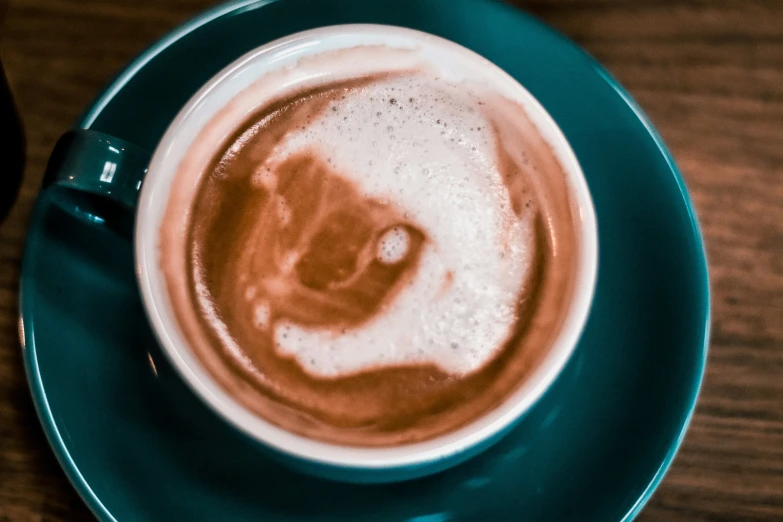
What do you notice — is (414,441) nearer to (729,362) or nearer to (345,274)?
(345,274)

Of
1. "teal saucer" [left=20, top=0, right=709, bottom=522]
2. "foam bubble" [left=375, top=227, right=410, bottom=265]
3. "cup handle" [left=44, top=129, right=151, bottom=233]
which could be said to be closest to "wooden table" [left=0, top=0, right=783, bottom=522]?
"teal saucer" [left=20, top=0, right=709, bottom=522]

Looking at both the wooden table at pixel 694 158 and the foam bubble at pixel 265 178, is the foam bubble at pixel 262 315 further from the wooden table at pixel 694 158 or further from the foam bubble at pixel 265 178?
the wooden table at pixel 694 158

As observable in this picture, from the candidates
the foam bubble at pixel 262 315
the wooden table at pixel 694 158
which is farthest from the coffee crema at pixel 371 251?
the wooden table at pixel 694 158

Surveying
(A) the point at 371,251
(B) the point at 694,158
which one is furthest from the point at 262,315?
(B) the point at 694,158

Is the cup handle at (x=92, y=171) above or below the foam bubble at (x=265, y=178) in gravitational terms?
below

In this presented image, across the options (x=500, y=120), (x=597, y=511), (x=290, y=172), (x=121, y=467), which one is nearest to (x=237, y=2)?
(x=290, y=172)

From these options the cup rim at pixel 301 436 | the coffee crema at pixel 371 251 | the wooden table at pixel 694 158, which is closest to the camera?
the cup rim at pixel 301 436

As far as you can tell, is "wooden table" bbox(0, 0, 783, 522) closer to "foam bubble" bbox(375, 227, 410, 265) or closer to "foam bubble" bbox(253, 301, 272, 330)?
"foam bubble" bbox(253, 301, 272, 330)
